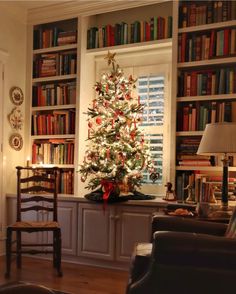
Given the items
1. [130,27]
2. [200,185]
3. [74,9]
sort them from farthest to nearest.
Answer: [74,9]
[130,27]
[200,185]

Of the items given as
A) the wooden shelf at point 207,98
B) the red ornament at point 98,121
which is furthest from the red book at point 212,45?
the red ornament at point 98,121

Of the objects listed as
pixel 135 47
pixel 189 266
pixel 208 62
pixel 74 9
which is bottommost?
pixel 189 266

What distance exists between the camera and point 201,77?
4.13 metres

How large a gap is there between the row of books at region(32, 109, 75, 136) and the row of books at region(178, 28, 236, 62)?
4.87 feet

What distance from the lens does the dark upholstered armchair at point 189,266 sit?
198 cm

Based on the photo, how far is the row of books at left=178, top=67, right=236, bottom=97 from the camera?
13.2 feet

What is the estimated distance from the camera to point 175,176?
4.18 metres

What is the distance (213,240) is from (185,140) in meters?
2.31

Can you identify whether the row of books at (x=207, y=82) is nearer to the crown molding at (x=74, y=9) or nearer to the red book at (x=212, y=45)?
the red book at (x=212, y=45)

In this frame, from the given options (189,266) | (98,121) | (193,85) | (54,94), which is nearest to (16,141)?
(54,94)

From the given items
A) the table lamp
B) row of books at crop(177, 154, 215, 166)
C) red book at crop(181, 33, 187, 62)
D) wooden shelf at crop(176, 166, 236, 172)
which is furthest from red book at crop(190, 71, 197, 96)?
the table lamp

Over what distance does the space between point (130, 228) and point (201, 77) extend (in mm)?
1721

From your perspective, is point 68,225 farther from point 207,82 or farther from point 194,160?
point 207,82

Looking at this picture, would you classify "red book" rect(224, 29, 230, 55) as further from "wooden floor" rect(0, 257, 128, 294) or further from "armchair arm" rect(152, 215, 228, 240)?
"wooden floor" rect(0, 257, 128, 294)
